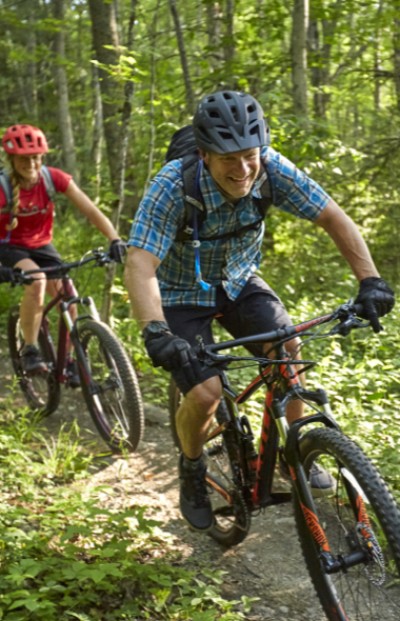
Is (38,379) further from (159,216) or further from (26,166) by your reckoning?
(159,216)

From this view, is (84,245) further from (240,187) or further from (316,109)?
(240,187)

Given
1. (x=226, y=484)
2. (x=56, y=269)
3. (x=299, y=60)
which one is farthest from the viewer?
(x=299, y=60)

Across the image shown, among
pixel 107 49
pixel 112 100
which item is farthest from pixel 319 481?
pixel 107 49

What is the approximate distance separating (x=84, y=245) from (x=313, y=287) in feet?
11.4

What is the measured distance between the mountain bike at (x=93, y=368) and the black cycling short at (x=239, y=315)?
1.59m

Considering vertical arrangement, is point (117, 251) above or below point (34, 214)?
below

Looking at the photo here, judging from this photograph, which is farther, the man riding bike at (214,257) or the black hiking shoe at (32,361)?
the black hiking shoe at (32,361)

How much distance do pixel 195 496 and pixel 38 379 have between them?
3.00 metres

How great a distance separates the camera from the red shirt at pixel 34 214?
604cm

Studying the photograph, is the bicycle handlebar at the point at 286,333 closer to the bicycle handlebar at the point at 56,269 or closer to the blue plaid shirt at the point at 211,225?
the blue plaid shirt at the point at 211,225

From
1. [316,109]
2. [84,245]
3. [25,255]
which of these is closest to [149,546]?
[25,255]

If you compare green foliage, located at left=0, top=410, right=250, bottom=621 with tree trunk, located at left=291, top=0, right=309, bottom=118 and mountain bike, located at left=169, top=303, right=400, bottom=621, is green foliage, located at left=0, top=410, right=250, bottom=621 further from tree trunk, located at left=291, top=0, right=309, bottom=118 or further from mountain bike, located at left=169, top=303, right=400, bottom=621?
tree trunk, located at left=291, top=0, right=309, bottom=118

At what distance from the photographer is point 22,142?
5.68m

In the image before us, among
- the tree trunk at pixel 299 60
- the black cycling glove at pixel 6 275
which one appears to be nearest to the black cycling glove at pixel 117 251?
the black cycling glove at pixel 6 275
